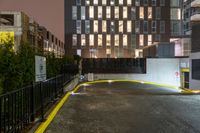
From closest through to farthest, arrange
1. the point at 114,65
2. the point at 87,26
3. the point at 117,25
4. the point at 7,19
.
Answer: the point at 7,19
the point at 114,65
the point at 87,26
the point at 117,25

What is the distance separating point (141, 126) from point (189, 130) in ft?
4.31

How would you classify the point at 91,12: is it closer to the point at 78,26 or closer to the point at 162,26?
the point at 78,26

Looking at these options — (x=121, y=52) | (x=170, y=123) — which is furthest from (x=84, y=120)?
(x=121, y=52)

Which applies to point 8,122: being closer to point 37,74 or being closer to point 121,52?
point 37,74

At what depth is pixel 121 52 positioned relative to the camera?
68312mm

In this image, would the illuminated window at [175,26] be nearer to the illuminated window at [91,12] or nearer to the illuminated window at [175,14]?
the illuminated window at [175,14]

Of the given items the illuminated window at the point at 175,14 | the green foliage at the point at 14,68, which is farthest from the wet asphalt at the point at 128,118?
the illuminated window at the point at 175,14

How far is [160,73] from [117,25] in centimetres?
3790

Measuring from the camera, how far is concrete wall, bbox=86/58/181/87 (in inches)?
1332

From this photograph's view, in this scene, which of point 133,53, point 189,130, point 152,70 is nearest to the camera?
point 189,130

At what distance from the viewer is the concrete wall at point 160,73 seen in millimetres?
33844

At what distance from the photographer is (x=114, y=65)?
35812 millimetres

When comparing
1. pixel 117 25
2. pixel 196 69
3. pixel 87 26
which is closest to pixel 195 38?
pixel 196 69

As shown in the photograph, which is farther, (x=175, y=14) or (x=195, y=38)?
(x=175, y=14)
